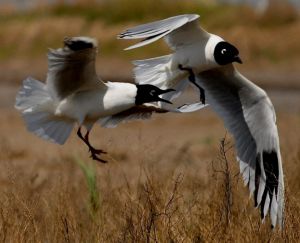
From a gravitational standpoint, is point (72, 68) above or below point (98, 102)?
above

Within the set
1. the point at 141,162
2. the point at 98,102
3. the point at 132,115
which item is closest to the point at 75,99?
the point at 98,102

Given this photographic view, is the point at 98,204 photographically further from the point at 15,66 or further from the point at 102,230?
the point at 15,66

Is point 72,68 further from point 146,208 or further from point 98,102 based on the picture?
point 146,208

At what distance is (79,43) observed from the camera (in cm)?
706

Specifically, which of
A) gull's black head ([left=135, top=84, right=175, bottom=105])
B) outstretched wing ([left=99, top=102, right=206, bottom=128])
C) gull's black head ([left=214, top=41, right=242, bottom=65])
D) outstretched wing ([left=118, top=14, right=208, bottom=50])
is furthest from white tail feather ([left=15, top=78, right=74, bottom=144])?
gull's black head ([left=214, top=41, right=242, bottom=65])

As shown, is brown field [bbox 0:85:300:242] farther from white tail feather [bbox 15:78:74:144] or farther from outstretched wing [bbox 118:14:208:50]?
outstretched wing [bbox 118:14:208:50]

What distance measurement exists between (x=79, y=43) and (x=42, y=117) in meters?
0.81

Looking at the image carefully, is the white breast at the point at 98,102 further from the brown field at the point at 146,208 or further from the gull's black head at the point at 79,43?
the gull's black head at the point at 79,43

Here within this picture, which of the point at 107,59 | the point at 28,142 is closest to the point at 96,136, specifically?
the point at 28,142

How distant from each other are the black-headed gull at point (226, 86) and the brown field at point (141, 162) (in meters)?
0.16

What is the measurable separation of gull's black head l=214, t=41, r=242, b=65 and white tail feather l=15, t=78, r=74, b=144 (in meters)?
1.12

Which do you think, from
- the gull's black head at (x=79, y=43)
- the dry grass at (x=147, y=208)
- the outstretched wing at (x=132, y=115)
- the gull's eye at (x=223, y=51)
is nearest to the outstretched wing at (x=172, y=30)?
the gull's black head at (x=79, y=43)

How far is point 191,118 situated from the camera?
17.4 m

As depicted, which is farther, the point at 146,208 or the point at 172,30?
the point at 172,30
